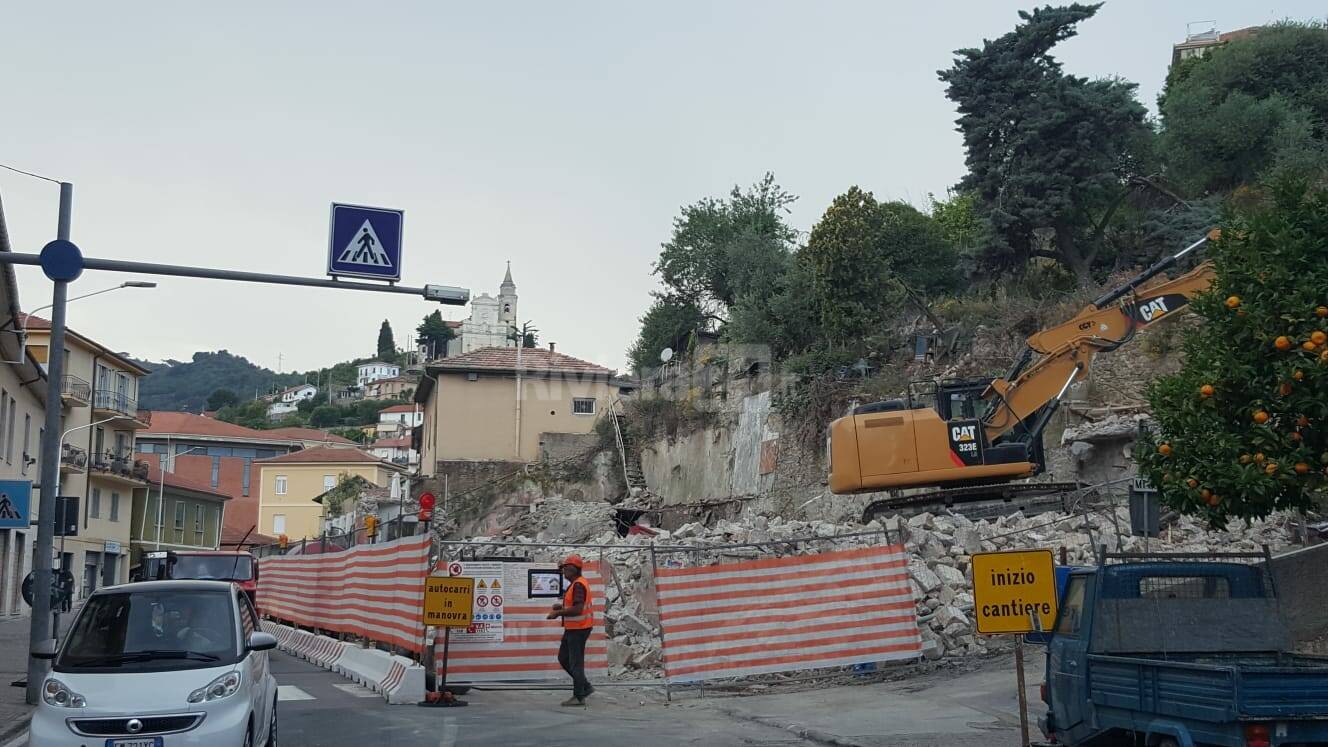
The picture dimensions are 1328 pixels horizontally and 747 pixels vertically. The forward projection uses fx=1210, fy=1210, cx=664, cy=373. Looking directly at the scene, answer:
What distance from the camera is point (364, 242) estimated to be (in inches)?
553

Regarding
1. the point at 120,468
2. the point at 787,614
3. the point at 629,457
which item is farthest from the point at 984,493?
the point at 120,468

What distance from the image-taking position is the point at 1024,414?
24.2 metres

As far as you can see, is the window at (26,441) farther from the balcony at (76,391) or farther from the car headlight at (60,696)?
the car headlight at (60,696)

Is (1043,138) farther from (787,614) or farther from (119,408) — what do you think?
(119,408)

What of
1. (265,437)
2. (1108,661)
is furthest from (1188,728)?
(265,437)

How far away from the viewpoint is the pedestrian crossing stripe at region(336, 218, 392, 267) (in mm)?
14000

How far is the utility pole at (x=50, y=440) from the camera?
1422 centimetres

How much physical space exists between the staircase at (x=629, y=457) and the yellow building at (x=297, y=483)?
49.3 meters

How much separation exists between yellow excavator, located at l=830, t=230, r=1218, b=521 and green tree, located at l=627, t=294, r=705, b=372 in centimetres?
3076

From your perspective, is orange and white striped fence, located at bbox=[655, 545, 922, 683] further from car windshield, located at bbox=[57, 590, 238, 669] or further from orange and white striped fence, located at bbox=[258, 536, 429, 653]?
car windshield, located at bbox=[57, 590, 238, 669]

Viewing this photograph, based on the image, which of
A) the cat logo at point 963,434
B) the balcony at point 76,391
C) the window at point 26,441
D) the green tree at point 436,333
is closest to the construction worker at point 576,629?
the cat logo at point 963,434

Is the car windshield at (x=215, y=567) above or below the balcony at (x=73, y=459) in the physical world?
below

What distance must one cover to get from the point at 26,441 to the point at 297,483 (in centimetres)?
5780

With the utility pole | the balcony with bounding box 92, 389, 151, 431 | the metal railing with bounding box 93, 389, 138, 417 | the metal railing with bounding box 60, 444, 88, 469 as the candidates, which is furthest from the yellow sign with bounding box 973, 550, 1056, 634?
the metal railing with bounding box 93, 389, 138, 417
